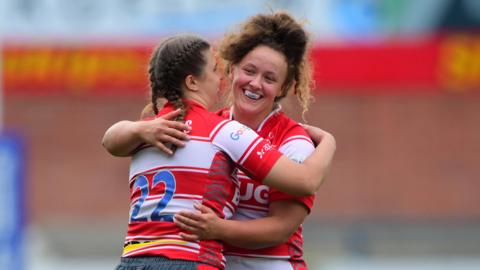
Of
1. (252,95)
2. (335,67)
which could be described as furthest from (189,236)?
(335,67)

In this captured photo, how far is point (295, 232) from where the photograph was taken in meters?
4.42

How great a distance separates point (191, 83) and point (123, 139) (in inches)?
12.2

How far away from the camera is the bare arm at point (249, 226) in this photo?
3.97 metres

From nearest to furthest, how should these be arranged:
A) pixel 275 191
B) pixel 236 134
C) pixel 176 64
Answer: pixel 236 134
pixel 176 64
pixel 275 191

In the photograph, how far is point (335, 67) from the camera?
22844 mm

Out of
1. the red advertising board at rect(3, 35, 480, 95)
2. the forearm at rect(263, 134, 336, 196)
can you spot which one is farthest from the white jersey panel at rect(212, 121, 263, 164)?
the red advertising board at rect(3, 35, 480, 95)

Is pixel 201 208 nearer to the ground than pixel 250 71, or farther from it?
nearer to the ground

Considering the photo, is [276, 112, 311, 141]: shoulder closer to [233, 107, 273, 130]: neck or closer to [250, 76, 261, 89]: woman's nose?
[233, 107, 273, 130]: neck

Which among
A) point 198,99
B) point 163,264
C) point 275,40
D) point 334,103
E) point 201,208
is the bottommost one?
point 163,264

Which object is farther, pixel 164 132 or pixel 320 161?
pixel 320 161

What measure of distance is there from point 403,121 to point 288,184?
19841mm

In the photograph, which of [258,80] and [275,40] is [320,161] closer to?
[258,80]

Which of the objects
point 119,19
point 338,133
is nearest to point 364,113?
point 338,133

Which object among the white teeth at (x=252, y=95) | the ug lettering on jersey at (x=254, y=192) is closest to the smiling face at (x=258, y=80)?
the white teeth at (x=252, y=95)
